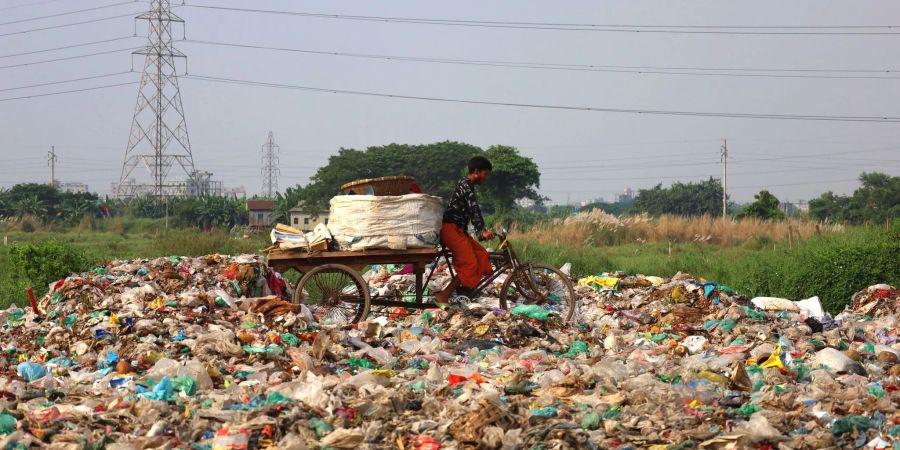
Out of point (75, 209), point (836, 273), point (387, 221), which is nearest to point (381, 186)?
point (387, 221)

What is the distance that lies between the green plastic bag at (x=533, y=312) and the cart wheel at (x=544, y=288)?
0.40 m

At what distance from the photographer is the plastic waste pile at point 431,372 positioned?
4906mm

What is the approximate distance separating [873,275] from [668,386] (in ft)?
23.7

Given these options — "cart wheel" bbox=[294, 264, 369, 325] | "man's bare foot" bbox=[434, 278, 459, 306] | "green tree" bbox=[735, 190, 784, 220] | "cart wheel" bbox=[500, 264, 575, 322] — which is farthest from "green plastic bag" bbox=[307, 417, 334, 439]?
"green tree" bbox=[735, 190, 784, 220]

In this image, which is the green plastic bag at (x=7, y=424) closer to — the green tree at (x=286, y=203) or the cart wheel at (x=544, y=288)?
the cart wheel at (x=544, y=288)

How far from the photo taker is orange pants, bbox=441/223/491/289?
8.85m

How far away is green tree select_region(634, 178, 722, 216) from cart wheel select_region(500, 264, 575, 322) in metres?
51.6

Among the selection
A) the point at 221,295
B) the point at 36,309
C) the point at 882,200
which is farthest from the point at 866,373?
the point at 882,200

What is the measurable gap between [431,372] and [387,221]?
2.44 metres

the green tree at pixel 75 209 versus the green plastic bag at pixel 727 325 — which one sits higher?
the green tree at pixel 75 209

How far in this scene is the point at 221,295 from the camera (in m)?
8.71

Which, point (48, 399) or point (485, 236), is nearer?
point (48, 399)

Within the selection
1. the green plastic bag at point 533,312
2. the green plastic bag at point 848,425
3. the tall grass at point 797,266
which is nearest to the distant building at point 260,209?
the tall grass at point 797,266

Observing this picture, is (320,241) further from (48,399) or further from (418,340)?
(48,399)
